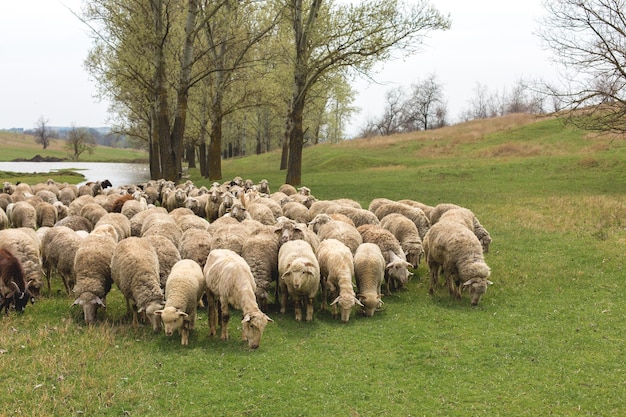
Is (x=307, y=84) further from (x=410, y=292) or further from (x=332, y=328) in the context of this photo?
(x=332, y=328)

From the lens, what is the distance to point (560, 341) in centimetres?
812

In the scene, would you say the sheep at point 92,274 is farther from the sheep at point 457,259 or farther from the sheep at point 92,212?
the sheep at point 457,259

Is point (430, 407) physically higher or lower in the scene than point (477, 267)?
lower

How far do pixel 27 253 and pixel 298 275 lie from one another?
6289 mm

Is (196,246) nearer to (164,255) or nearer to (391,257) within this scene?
(164,255)

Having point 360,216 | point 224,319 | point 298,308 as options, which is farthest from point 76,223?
point 360,216

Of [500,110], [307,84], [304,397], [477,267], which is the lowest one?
[304,397]

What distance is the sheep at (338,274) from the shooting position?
9.13m

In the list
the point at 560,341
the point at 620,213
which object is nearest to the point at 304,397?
the point at 560,341

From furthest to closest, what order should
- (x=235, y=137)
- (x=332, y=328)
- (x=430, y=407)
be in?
1. (x=235, y=137)
2. (x=332, y=328)
3. (x=430, y=407)

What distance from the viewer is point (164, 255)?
32.7ft

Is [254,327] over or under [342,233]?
under

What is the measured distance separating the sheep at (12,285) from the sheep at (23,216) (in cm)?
714

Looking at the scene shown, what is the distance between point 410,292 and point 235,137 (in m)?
58.2
